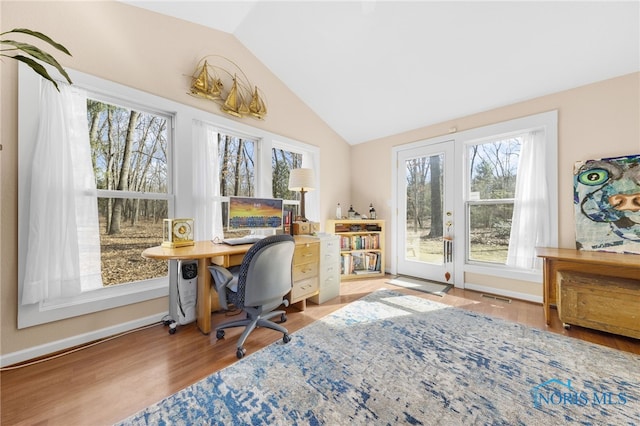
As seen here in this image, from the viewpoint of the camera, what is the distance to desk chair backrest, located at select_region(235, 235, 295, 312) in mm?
1816

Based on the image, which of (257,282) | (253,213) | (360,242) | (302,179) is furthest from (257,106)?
(360,242)

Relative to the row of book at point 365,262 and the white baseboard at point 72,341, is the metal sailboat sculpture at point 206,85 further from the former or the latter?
the row of book at point 365,262

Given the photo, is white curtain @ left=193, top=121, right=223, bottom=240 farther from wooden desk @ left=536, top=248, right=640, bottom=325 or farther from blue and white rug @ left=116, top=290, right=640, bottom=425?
wooden desk @ left=536, top=248, right=640, bottom=325

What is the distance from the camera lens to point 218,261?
94.6 inches

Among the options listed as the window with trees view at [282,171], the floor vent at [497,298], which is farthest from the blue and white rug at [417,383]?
the window with trees view at [282,171]

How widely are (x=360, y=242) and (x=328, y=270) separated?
1.17 meters

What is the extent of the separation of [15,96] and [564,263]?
4974 millimetres

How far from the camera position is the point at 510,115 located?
9.91ft

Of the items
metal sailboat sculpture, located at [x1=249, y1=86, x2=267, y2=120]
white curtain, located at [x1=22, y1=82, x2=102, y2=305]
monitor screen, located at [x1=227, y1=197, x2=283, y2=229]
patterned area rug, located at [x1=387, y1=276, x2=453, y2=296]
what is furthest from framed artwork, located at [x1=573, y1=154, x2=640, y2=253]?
white curtain, located at [x1=22, y1=82, x2=102, y2=305]

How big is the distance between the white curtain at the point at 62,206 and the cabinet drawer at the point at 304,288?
1.75 m

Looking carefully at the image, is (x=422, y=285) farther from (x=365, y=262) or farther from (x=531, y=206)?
(x=531, y=206)

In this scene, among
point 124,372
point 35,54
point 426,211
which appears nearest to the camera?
point 35,54

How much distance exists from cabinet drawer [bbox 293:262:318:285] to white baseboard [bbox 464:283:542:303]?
2.22m

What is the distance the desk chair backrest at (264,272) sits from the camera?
1.82m
